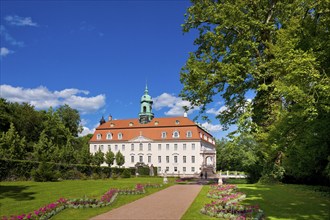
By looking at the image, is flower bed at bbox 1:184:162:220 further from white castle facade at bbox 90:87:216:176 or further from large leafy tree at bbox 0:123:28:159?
white castle facade at bbox 90:87:216:176

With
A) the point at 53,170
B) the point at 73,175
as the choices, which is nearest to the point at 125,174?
the point at 73,175

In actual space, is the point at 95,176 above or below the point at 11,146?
below

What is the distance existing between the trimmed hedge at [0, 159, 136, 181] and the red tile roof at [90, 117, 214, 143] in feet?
78.2

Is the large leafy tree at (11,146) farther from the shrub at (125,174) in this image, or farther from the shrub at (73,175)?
the shrub at (125,174)

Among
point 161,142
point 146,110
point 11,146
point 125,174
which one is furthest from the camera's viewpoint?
point 146,110

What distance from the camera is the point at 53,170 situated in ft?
99.7

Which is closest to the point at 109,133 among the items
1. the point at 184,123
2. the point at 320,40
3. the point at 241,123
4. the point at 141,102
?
the point at 141,102

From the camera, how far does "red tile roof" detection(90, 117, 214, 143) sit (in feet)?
217

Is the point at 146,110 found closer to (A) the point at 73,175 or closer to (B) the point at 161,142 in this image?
(B) the point at 161,142

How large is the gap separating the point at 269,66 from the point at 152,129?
5182 cm

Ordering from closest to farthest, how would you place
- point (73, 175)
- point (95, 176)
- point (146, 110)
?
point (73, 175)
point (95, 176)
point (146, 110)

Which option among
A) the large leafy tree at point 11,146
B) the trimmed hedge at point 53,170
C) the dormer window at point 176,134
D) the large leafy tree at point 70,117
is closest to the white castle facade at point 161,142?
the dormer window at point 176,134

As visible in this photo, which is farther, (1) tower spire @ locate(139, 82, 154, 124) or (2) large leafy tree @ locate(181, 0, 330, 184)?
(1) tower spire @ locate(139, 82, 154, 124)

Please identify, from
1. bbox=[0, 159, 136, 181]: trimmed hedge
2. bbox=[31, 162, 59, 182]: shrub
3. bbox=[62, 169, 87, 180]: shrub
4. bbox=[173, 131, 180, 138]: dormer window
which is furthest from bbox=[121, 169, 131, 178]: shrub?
bbox=[173, 131, 180, 138]: dormer window
